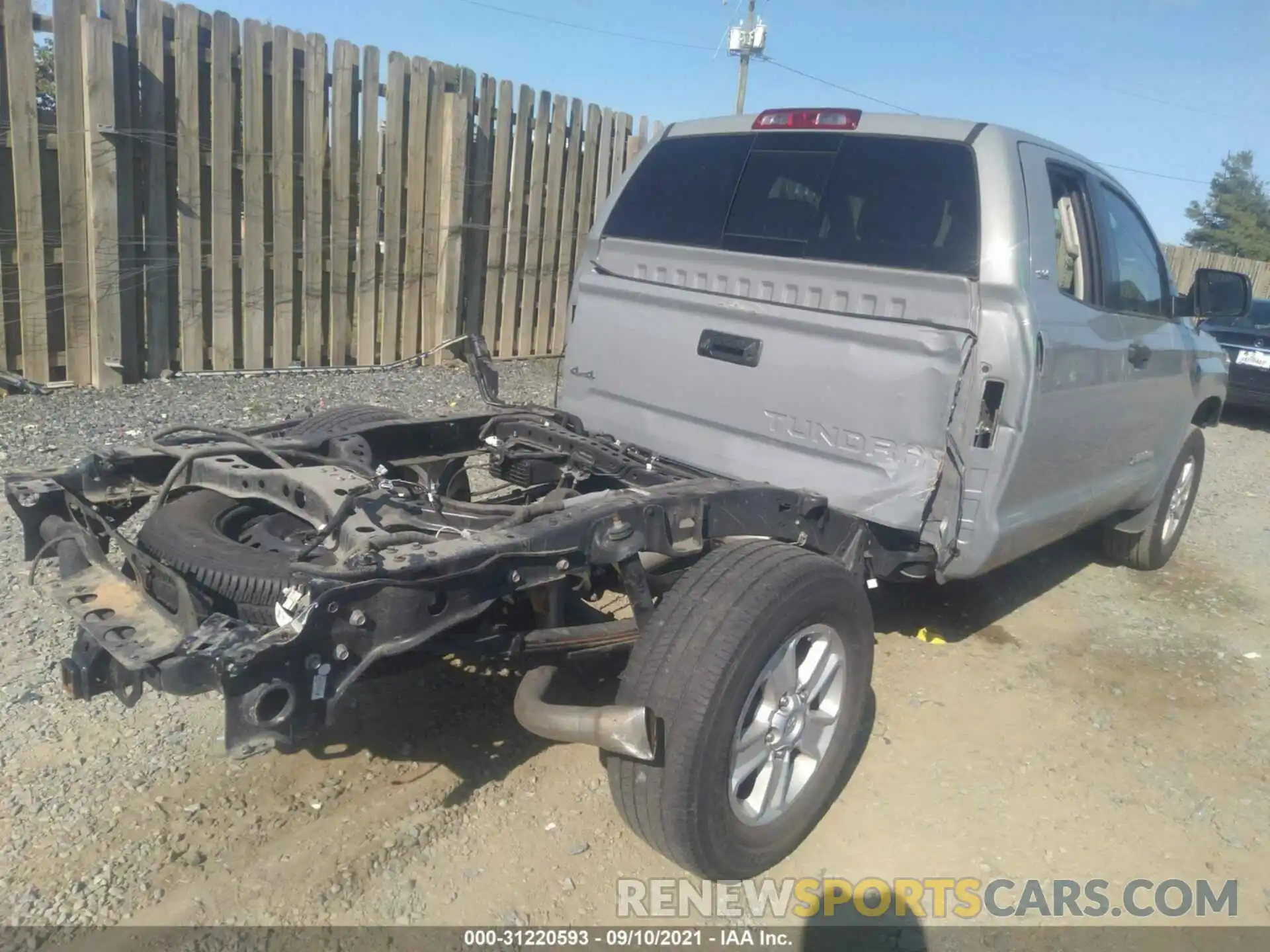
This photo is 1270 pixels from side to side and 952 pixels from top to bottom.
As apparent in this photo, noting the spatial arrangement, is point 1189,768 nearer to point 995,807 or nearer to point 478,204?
point 995,807

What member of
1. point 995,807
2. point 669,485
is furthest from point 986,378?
point 995,807

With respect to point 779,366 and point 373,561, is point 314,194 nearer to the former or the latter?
point 779,366

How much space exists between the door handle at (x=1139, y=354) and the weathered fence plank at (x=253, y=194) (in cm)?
601

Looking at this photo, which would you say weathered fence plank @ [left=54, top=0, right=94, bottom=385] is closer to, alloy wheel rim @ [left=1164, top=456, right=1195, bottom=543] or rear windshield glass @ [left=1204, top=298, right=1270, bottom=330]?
alloy wheel rim @ [left=1164, top=456, right=1195, bottom=543]

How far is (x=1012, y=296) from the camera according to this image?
139 inches

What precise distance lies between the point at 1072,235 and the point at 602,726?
3055mm

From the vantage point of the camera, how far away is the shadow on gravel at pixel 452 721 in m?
3.46

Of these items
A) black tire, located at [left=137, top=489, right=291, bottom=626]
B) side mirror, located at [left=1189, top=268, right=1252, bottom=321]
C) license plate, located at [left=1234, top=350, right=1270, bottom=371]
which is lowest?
black tire, located at [left=137, top=489, right=291, bottom=626]

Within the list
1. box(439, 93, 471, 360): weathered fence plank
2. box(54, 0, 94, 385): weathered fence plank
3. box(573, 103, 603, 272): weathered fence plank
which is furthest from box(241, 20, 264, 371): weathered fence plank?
box(573, 103, 603, 272): weathered fence plank

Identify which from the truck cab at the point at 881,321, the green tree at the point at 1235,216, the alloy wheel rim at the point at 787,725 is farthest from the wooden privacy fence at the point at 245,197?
the green tree at the point at 1235,216

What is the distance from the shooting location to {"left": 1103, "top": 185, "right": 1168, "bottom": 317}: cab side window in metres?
4.53

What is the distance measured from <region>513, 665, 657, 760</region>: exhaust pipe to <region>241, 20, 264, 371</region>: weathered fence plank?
5.91m

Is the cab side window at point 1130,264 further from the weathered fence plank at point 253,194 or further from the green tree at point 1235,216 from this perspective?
the green tree at point 1235,216

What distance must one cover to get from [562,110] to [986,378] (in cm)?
737
